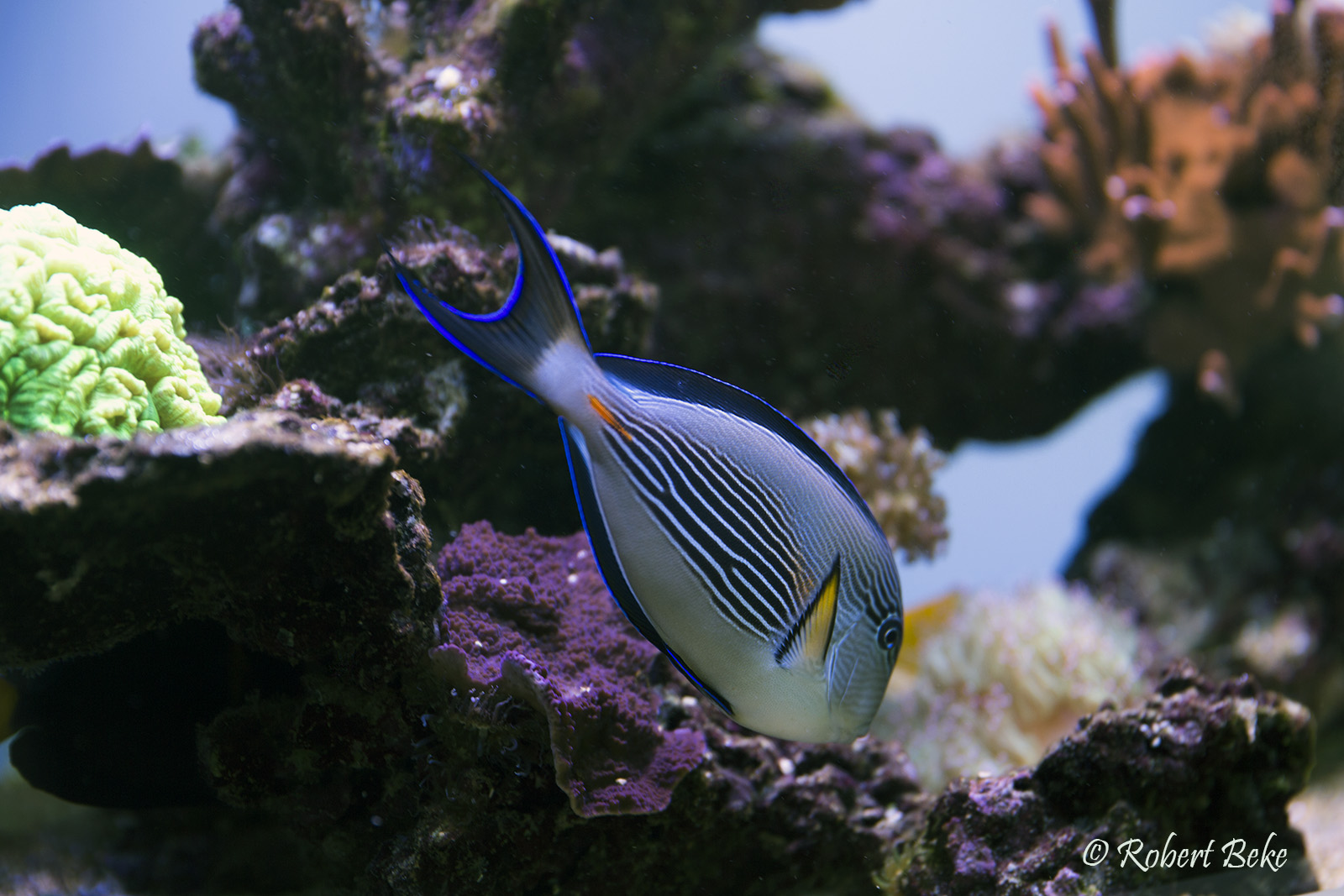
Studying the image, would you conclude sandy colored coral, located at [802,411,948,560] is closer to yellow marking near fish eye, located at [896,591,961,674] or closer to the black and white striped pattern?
yellow marking near fish eye, located at [896,591,961,674]

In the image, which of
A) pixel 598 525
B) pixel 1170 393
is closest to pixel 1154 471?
pixel 1170 393

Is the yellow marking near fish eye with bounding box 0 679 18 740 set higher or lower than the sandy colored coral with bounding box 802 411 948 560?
lower

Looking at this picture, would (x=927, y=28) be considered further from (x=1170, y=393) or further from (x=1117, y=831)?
(x=1117, y=831)

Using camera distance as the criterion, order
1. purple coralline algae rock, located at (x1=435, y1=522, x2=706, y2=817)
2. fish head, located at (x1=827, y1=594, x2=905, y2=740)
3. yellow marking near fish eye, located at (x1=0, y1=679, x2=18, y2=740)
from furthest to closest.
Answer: yellow marking near fish eye, located at (x1=0, y1=679, x2=18, y2=740)
purple coralline algae rock, located at (x1=435, y1=522, x2=706, y2=817)
fish head, located at (x1=827, y1=594, x2=905, y2=740)

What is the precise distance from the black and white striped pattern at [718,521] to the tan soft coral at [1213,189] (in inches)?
148

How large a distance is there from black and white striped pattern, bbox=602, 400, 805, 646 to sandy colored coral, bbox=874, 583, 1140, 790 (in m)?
1.97

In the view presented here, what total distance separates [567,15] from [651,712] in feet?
8.39

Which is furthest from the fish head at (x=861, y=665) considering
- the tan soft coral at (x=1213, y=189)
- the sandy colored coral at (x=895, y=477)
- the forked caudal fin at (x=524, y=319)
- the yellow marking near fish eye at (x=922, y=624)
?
the tan soft coral at (x=1213, y=189)

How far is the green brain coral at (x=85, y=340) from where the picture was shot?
4.98ft

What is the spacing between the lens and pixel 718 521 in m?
1.40

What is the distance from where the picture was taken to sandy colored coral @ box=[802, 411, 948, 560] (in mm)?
3111

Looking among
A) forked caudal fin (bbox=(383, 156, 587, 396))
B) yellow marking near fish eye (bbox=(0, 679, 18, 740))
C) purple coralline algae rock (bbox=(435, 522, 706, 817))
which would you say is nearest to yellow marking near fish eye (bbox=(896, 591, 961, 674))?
purple coralline algae rock (bbox=(435, 522, 706, 817))

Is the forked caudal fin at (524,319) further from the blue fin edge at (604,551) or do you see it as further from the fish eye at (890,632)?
the fish eye at (890,632)

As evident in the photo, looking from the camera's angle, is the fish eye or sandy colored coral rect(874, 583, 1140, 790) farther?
sandy colored coral rect(874, 583, 1140, 790)
